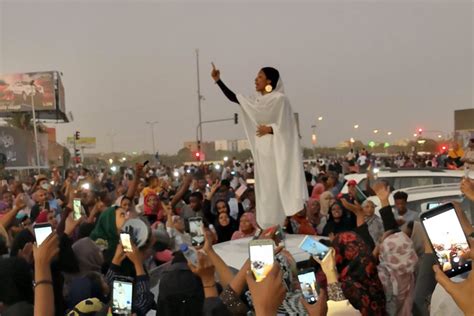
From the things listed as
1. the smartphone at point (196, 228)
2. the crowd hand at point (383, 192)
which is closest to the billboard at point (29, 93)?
the smartphone at point (196, 228)

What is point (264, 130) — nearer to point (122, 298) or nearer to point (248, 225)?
point (248, 225)

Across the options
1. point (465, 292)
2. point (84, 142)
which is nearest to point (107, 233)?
point (465, 292)

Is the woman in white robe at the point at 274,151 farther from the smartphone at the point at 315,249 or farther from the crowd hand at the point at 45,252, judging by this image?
the crowd hand at the point at 45,252

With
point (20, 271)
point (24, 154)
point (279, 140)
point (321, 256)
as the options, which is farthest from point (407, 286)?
point (24, 154)

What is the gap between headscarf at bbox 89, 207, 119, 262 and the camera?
5961 mm

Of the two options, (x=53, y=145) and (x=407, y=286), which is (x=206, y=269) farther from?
(x=53, y=145)

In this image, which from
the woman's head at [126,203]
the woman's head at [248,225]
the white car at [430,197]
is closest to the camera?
the woman's head at [248,225]

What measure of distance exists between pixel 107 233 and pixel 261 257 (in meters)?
3.89

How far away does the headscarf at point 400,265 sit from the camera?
4.50 m

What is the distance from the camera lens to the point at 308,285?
342 cm

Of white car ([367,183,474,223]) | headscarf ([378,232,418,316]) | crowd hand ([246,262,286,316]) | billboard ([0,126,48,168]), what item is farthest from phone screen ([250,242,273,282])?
billboard ([0,126,48,168])

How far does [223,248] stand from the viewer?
18.3 ft

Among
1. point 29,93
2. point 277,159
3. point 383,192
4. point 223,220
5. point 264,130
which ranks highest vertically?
point 29,93

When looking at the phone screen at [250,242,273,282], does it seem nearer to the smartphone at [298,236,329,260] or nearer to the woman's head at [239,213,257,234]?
the smartphone at [298,236,329,260]
